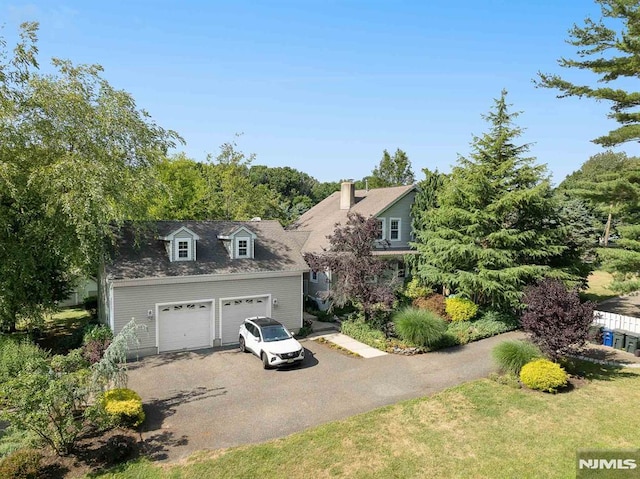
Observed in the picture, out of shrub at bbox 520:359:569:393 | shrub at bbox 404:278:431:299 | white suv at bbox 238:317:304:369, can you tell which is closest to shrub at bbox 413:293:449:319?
shrub at bbox 404:278:431:299

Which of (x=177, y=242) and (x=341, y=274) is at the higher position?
(x=177, y=242)

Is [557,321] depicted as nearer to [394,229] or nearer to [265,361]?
[265,361]

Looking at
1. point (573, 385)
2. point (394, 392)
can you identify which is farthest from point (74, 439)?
point (573, 385)

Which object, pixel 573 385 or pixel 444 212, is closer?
pixel 573 385

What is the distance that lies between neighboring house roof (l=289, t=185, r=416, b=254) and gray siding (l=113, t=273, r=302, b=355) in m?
5.24

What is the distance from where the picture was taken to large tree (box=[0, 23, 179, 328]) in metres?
16.1

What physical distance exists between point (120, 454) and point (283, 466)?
4.14 m

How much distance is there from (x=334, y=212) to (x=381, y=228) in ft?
19.4

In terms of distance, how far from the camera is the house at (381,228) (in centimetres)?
2722

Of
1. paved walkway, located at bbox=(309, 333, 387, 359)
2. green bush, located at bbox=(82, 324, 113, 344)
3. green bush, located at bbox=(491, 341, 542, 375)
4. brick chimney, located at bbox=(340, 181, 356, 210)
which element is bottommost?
paved walkway, located at bbox=(309, 333, 387, 359)

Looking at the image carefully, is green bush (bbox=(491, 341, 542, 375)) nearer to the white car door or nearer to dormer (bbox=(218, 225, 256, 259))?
the white car door

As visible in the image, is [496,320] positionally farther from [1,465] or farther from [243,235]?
[1,465]

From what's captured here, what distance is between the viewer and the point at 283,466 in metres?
9.71

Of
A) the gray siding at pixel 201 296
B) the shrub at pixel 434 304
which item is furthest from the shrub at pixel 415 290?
the gray siding at pixel 201 296
